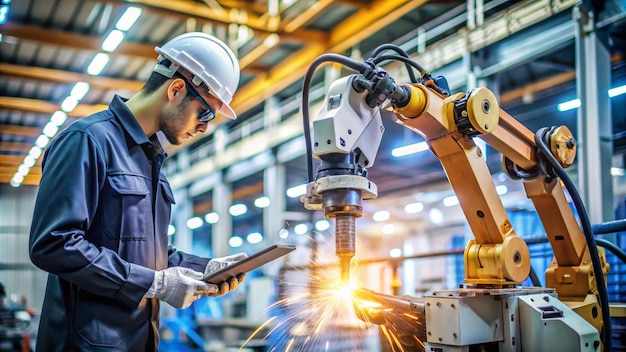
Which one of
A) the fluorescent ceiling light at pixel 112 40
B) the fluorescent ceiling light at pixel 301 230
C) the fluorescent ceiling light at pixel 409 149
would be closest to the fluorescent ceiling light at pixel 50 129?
the fluorescent ceiling light at pixel 112 40

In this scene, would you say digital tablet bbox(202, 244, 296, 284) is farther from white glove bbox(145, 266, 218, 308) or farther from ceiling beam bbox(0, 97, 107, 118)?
ceiling beam bbox(0, 97, 107, 118)

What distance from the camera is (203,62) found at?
7.38 feet

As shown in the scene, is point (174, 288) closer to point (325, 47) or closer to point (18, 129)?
point (325, 47)

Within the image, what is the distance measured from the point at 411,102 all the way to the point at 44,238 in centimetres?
126

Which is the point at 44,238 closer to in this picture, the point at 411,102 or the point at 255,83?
the point at 411,102

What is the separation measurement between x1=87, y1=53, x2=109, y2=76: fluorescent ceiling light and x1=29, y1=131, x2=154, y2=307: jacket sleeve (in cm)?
671

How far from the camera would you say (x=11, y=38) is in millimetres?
7309

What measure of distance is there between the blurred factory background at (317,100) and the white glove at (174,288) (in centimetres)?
59

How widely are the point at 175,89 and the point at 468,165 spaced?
112 centimetres

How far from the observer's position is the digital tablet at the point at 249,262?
6.26 ft

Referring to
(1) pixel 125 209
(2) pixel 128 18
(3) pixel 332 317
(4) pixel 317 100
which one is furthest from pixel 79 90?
(1) pixel 125 209

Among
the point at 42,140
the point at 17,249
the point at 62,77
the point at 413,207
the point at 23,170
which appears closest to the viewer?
the point at 62,77

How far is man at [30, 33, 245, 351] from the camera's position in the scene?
176 centimetres

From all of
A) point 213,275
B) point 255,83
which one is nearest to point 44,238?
point 213,275
